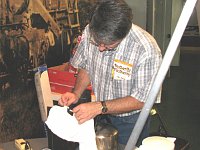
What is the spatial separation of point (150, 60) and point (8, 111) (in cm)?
137

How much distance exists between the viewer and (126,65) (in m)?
1.61

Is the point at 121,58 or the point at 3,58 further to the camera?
the point at 3,58

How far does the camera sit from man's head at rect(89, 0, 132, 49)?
4.36 feet

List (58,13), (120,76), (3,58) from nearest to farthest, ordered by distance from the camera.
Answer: (120,76)
(3,58)
(58,13)

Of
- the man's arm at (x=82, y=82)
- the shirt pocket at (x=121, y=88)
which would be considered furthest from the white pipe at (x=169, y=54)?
the man's arm at (x=82, y=82)

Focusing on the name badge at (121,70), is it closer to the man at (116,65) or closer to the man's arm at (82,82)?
the man at (116,65)

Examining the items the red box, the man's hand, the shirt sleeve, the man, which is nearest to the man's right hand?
the man

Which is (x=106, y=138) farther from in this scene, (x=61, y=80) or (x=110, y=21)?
(x=61, y=80)

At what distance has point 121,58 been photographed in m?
1.65

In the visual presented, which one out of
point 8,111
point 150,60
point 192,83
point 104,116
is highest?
point 150,60

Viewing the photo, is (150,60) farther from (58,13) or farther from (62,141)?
(58,13)

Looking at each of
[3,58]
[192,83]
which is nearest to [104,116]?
[3,58]

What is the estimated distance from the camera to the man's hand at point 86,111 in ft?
4.11

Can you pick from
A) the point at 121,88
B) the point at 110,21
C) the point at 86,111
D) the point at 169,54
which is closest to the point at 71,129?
the point at 86,111
